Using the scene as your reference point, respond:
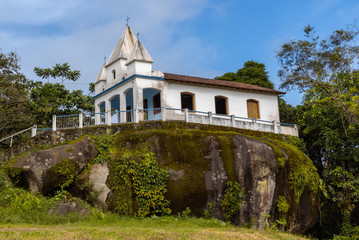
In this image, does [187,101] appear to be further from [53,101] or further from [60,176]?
[53,101]

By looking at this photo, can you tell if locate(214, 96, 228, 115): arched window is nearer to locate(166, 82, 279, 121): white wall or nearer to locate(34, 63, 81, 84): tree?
locate(166, 82, 279, 121): white wall

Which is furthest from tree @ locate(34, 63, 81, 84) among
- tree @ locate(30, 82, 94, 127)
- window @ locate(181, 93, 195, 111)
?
window @ locate(181, 93, 195, 111)

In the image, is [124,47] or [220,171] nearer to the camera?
[220,171]

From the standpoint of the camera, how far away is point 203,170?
19109mm

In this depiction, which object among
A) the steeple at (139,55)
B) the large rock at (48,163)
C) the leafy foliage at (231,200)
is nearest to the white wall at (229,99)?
the steeple at (139,55)

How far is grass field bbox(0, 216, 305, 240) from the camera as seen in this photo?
12273 mm

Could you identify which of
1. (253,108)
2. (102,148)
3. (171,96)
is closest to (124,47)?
(171,96)

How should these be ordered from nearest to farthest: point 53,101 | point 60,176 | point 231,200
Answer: point 60,176 → point 231,200 → point 53,101

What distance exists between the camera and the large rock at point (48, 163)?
17672mm

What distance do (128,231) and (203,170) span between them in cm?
645

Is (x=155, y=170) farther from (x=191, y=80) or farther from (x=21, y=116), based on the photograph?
(x=21, y=116)

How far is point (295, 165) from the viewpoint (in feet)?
69.4

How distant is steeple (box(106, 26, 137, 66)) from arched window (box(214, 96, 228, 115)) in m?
6.63

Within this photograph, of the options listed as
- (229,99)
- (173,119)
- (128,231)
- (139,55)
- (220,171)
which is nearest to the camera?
(128,231)
